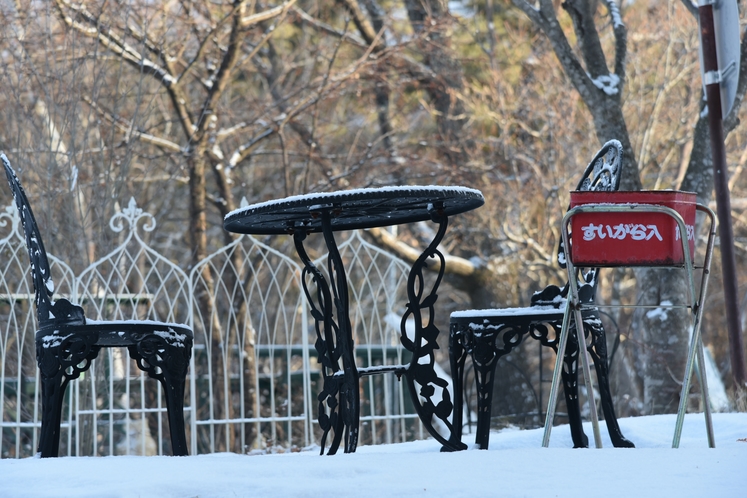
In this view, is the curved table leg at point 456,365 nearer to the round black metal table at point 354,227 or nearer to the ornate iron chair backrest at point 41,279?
the round black metal table at point 354,227

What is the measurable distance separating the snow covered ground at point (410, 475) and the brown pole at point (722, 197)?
254 cm

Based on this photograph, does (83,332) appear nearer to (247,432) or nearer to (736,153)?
(247,432)

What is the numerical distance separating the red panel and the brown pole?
2356 millimetres

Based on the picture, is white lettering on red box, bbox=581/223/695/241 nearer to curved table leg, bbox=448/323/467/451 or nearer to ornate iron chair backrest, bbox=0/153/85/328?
curved table leg, bbox=448/323/467/451

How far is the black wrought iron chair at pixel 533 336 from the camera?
3.09 meters

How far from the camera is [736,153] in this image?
410 inches

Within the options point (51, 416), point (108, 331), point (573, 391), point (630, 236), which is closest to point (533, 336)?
point (573, 391)

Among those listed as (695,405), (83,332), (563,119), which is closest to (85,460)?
(83,332)

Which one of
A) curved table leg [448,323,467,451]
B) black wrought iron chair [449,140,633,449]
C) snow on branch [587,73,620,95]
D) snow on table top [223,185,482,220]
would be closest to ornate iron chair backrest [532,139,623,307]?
black wrought iron chair [449,140,633,449]

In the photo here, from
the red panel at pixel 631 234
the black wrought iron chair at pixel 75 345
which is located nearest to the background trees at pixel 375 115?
the black wrought iron chair at pixel 75 345

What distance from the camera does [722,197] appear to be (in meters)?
4.91

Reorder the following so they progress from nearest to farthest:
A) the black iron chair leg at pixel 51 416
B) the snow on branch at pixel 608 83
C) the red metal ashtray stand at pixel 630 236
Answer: the red metal ashtray stand at pixel 630 236 < the black iron chair leg at pixel 51 416 < the snow on branch at pixel 608 83

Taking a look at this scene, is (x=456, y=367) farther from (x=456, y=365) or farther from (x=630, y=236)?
(x=630, y=236)

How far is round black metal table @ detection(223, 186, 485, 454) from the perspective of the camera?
286 cm
